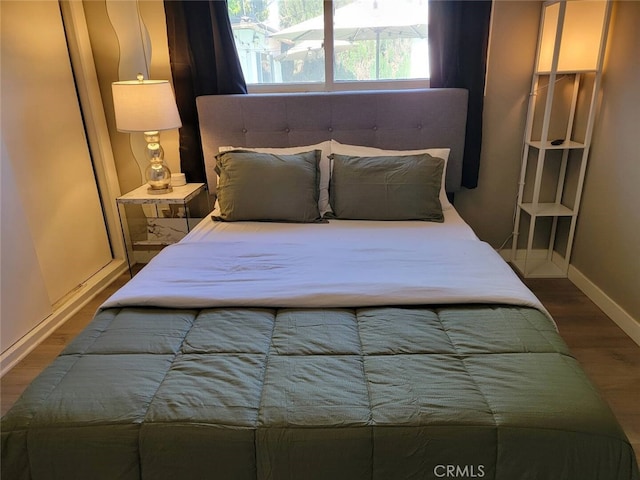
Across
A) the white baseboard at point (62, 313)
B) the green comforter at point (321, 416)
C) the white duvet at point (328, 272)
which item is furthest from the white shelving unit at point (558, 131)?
the white baseboard at point (62, 313)

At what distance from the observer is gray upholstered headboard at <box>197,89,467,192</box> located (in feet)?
8.55

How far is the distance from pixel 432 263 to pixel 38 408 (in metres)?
1.38

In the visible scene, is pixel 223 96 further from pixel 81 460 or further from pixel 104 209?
pixel 81 460

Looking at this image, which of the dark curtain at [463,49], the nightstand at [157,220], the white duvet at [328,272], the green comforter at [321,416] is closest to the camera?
the green comforter at [321,416]

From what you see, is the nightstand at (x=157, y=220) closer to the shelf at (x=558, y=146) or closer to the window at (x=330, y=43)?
the window at (x=330, y=43)

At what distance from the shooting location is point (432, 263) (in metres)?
1.75

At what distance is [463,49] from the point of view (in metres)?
2.58

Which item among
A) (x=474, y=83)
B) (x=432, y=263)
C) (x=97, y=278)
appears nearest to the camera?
(x=432, y=263)

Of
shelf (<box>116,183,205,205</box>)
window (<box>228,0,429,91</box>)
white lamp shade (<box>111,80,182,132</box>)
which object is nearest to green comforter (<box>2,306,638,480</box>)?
shelf (<box>116,183,205,205</box>)

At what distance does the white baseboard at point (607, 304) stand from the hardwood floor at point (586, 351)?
1.1 inches

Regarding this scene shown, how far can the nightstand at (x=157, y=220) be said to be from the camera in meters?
2.80

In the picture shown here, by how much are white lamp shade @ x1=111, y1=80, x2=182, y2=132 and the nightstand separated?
16.6 inches

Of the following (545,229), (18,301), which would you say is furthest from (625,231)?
(18,301)

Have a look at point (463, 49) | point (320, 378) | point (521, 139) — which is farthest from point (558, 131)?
point (320, 378)
